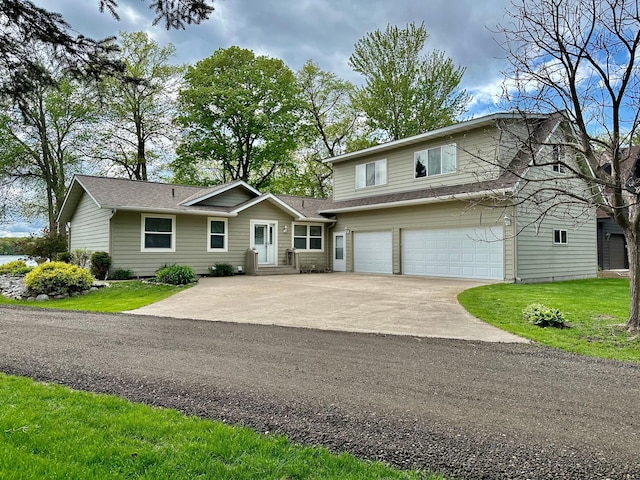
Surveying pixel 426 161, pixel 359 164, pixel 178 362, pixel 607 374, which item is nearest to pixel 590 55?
pixel 607 374

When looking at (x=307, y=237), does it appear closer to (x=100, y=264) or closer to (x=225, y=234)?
(x=225, y=234)

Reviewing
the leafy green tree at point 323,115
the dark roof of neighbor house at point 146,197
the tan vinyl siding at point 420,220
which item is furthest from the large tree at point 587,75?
the leafy green tree at point 323,115

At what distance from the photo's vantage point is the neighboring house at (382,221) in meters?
13.8

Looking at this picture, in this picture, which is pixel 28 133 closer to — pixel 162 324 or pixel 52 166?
pixel 52 166

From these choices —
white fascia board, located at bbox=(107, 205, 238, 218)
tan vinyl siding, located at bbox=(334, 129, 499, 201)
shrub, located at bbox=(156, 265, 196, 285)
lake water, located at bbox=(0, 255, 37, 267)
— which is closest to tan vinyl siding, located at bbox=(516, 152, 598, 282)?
tan vinyl siding, located at bbox=(334, 129, 499, 201)

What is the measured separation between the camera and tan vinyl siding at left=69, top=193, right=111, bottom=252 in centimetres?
1502

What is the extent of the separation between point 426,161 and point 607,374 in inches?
508

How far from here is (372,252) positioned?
18266mm

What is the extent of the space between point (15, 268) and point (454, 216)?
16913 mm

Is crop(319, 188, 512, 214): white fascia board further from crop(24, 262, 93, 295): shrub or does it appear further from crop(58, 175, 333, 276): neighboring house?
crop(24, 262, 93, 295): shrub

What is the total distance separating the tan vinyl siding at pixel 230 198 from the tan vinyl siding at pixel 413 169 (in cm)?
471

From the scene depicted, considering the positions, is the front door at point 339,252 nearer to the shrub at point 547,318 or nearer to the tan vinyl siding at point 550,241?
the tan vinyl siding at point 550,241

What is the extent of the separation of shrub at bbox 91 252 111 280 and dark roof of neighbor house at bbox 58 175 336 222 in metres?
1.75

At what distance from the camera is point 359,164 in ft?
63.6
